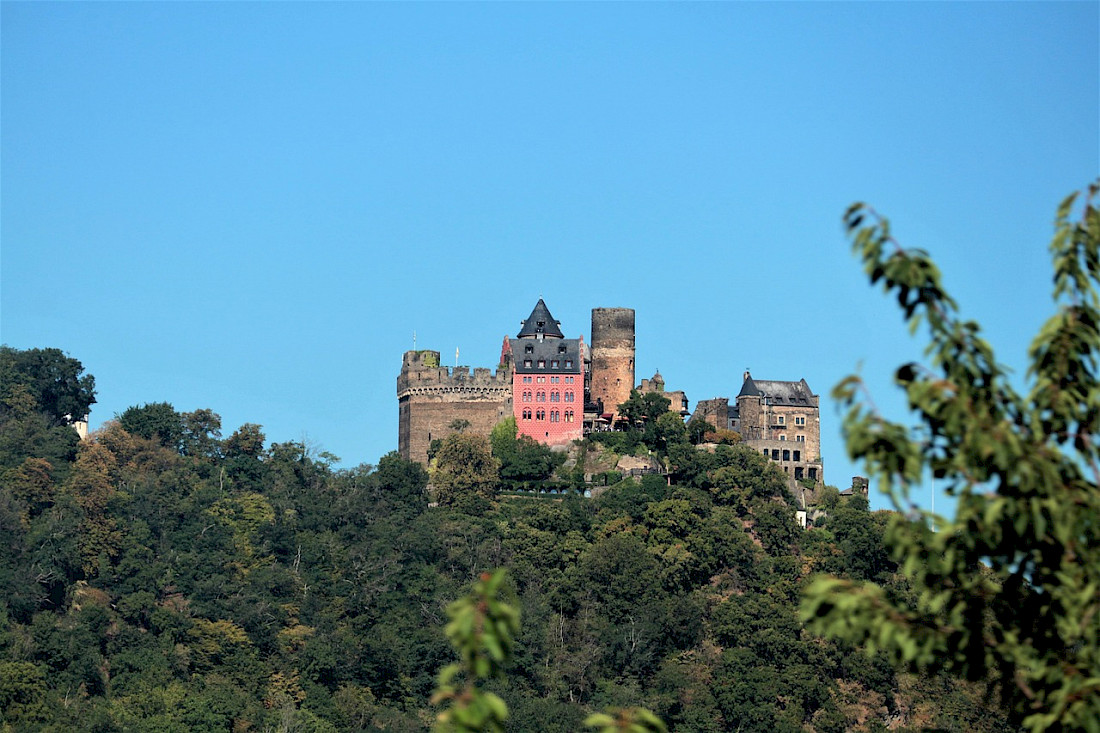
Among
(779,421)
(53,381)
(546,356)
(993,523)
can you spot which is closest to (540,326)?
(546,356)

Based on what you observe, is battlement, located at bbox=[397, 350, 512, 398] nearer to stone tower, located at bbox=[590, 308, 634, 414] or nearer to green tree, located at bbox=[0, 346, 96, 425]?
stone tower, located at bbox=[590, 308, 634, 414]

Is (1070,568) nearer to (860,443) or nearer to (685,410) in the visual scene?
(860,443)

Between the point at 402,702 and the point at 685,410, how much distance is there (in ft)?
71.7

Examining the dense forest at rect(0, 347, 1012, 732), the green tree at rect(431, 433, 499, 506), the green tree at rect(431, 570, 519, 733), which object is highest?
the green tree at rect(431, 433, 499, 506)

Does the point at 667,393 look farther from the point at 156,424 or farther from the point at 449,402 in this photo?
the point at 156,424

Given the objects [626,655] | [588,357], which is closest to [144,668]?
[626,655]

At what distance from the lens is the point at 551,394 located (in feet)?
307

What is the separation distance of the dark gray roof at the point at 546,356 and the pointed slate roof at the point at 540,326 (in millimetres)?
914

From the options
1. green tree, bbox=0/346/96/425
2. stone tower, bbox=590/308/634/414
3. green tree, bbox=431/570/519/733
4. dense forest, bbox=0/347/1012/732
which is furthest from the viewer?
green tree, bbox=0/346/96/425

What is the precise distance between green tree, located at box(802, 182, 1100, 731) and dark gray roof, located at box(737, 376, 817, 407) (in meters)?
80.8

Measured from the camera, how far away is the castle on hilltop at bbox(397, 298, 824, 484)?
93.4 m

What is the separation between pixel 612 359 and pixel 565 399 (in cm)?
319

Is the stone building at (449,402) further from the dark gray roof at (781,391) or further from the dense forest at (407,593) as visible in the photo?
the dark gray roof at (781,391)

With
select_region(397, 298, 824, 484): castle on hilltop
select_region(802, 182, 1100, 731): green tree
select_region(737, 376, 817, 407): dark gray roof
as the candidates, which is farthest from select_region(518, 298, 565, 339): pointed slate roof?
select_region(802, 182, 1100, 731): green tree
